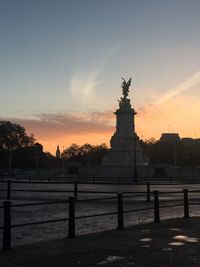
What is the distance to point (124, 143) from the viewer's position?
106812 millimetres

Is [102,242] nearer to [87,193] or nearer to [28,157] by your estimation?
[87,193]

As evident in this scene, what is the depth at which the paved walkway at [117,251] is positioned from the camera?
400 inches

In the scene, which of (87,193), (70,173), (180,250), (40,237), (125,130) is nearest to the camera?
(180,250)

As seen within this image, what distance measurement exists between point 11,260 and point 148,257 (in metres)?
2.73

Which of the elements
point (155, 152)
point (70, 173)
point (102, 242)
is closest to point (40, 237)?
point (102, 242)

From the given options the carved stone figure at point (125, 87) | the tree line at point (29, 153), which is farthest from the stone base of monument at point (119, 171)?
the tree line at point (29, 153)

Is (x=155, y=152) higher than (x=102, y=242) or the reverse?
higher

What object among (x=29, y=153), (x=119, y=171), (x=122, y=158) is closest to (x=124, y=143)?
(x=122, y=158)

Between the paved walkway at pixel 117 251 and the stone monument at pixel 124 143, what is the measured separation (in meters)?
90.0

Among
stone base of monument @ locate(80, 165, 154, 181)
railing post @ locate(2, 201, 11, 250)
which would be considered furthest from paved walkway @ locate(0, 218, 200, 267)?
stone base of monument @ locate(80, 165, 154, 181)

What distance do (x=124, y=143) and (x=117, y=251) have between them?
95.5 m

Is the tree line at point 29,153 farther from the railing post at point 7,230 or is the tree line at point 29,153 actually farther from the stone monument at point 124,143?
the railing post at point 7,230

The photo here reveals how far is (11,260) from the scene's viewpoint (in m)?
10.3

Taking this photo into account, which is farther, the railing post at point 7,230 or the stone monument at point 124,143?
the stone monument at point 124,143
